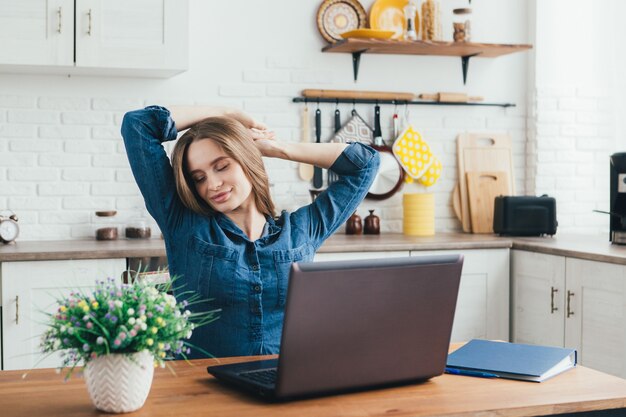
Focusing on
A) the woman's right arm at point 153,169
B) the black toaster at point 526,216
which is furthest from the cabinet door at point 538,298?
the woman's right arm at point 153,169

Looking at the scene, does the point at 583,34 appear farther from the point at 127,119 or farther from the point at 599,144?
the point at 127,119

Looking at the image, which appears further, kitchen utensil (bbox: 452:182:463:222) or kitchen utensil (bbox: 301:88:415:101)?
kitchen utensil (bbox: 452:182:463:222)

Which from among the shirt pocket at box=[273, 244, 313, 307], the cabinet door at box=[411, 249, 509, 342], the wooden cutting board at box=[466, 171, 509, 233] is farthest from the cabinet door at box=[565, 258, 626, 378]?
the shirt pocket at box=[273, 244, 313, 307]

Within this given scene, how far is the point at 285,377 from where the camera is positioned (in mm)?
1487

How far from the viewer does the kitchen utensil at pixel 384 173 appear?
4.58m

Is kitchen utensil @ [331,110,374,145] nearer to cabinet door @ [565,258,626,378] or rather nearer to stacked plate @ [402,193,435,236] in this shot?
stacked plate @ [402,193,435,236]

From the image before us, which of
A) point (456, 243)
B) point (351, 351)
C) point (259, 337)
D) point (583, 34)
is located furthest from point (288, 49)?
point (351, 351)

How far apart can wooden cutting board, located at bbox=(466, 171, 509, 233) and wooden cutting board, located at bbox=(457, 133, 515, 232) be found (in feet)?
0.09

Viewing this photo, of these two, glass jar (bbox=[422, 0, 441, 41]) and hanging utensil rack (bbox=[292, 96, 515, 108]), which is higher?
glass jar (bbox=[422, 0, 441, 41])

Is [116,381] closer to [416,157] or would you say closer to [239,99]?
[239,99]

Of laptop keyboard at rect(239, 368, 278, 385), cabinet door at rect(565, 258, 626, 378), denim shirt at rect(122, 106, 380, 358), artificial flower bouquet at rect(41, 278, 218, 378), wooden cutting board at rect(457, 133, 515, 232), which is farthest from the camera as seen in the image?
wooden cutting board at rect(457, 133, 515, 232)

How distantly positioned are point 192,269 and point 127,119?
43 cm

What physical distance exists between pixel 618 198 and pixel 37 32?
278 cm

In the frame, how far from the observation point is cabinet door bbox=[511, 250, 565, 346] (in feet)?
12.6
